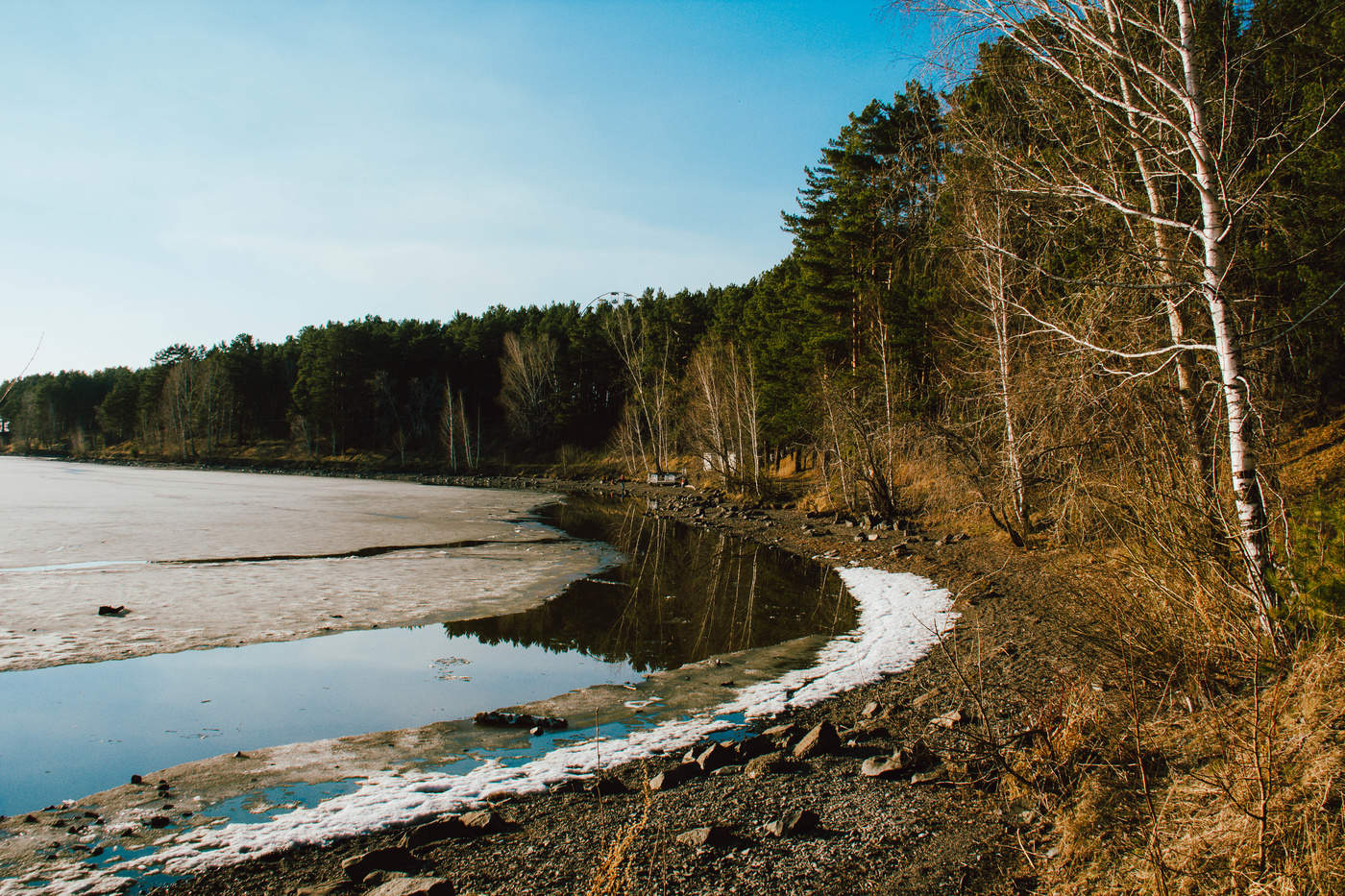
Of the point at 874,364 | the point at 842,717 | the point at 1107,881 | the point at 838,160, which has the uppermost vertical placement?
the point at 838,160

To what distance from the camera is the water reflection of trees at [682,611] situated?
11930 millimetres

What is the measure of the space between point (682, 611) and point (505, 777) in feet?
26.5

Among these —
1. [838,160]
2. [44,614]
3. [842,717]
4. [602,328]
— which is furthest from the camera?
[602,328]

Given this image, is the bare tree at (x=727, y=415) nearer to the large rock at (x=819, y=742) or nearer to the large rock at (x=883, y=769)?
the large rock at (x=819, y=742)

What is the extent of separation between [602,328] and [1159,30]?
206 ft

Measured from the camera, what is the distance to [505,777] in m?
6.52

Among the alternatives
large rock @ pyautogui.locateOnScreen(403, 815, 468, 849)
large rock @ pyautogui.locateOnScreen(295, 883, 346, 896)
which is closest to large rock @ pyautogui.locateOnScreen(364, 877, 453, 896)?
large rock @ pyautogui.locateOnScreen(295, 883, 346, 896)

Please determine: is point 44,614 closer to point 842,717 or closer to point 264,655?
point 264,655

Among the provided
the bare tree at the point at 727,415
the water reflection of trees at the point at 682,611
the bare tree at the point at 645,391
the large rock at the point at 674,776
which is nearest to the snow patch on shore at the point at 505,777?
the large rock at the point at 674,776

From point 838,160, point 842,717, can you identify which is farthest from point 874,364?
point 842,717

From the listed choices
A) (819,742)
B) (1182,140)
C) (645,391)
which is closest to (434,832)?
(819,742)

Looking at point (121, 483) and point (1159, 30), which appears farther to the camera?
point (121, 483)

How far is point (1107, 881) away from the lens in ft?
12.3

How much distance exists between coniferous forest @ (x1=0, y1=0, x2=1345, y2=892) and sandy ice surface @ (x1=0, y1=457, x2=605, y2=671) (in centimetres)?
938
